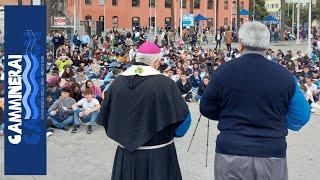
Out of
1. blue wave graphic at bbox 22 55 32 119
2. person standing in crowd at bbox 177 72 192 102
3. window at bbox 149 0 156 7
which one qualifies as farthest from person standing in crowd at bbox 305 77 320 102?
window at bbox 149 0 156 7

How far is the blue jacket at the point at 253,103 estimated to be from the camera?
11.4ft

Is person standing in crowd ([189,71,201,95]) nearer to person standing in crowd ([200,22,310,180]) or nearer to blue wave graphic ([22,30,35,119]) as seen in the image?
blue wave graphic ([22,30,35,119])

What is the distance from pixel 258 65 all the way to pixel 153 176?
1185 millimetres

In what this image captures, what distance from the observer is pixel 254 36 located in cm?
358

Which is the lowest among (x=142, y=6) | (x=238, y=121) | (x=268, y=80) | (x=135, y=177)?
(x=135, y=177)

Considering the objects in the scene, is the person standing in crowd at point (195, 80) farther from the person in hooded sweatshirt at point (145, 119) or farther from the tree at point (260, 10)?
the tree at point (260, 10)

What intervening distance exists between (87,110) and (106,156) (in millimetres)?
2500

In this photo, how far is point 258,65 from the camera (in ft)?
11.7

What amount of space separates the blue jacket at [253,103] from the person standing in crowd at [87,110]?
7.48m

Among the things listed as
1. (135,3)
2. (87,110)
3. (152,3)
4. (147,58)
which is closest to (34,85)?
(147,58)

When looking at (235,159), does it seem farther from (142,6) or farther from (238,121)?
(142,6)

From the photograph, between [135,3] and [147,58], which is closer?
[147,58]

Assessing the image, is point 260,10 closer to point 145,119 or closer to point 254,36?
point 145,119

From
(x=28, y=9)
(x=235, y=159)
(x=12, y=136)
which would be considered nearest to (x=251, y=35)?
(x=235, y=159)
